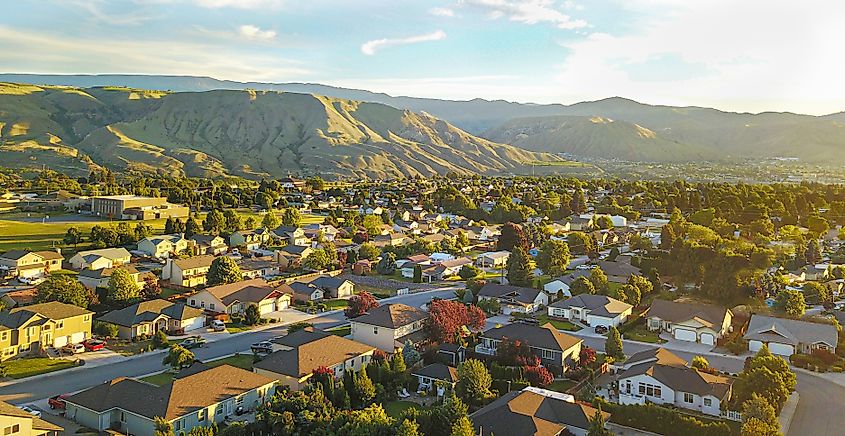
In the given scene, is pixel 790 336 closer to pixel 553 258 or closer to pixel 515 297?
pixel 515 297

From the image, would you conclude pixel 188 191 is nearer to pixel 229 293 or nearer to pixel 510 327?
pixel 229 293

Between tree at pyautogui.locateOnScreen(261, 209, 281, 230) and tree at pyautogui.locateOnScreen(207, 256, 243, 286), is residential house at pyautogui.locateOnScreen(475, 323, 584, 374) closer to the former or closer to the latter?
tree at pyautogui.locateOnScreen(207, 256, 243, 286)

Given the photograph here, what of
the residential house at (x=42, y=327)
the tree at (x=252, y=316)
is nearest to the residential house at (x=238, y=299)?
the tree at (x=252, y=316)

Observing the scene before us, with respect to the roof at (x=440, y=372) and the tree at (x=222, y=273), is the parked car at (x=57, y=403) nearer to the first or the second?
the roof at (x=440, y=372)

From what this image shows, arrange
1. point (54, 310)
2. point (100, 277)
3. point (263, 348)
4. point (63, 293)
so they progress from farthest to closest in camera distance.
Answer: point (100, 277), point (63, 293), point (54, 310), point (263, 348)

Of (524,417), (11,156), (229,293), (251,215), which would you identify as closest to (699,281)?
(524,417)

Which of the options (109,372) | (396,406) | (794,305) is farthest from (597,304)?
(109,372)
